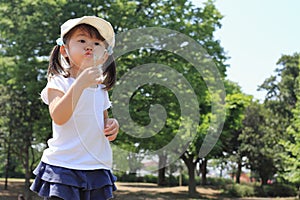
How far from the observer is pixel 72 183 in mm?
1877

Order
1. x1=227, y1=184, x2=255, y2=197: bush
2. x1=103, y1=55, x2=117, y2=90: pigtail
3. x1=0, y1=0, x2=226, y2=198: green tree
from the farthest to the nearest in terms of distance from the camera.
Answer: x1=227, y1=184, x2=255, y2=197: bush, x1=0, y1=0, x2=226, y2=198: green tree, x1=103, y1=55, x2=117, y2=90: pigtail

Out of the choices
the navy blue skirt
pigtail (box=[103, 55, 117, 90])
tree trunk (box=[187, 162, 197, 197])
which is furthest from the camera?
tree trunk (box=[187, 162, 197, 197])

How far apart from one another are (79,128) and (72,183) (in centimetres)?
26

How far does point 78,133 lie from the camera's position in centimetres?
195

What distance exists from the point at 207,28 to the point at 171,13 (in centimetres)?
154

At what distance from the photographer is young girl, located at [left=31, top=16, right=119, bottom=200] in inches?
74.3

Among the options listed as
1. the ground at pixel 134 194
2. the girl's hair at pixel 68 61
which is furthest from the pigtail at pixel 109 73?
the ground at pixel 134 194

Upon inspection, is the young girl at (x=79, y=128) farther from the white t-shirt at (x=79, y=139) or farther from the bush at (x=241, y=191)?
the bush at (x=241, y=191)

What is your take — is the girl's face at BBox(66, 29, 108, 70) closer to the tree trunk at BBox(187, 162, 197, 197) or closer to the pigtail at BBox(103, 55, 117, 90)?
the pigtail at BBox(103, 55, 117, 90)

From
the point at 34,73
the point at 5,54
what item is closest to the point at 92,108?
the point at 34,73

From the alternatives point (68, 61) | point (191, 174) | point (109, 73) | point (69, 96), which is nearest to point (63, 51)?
point (68, 61)

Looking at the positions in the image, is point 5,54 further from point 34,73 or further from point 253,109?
point 253,109

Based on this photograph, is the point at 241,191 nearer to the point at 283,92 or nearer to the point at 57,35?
the point at 283,92

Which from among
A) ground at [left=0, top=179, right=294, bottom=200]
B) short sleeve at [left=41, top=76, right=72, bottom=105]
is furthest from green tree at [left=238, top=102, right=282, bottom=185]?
short sleeve at [left=41, top=76, right=72, bottom=105]
